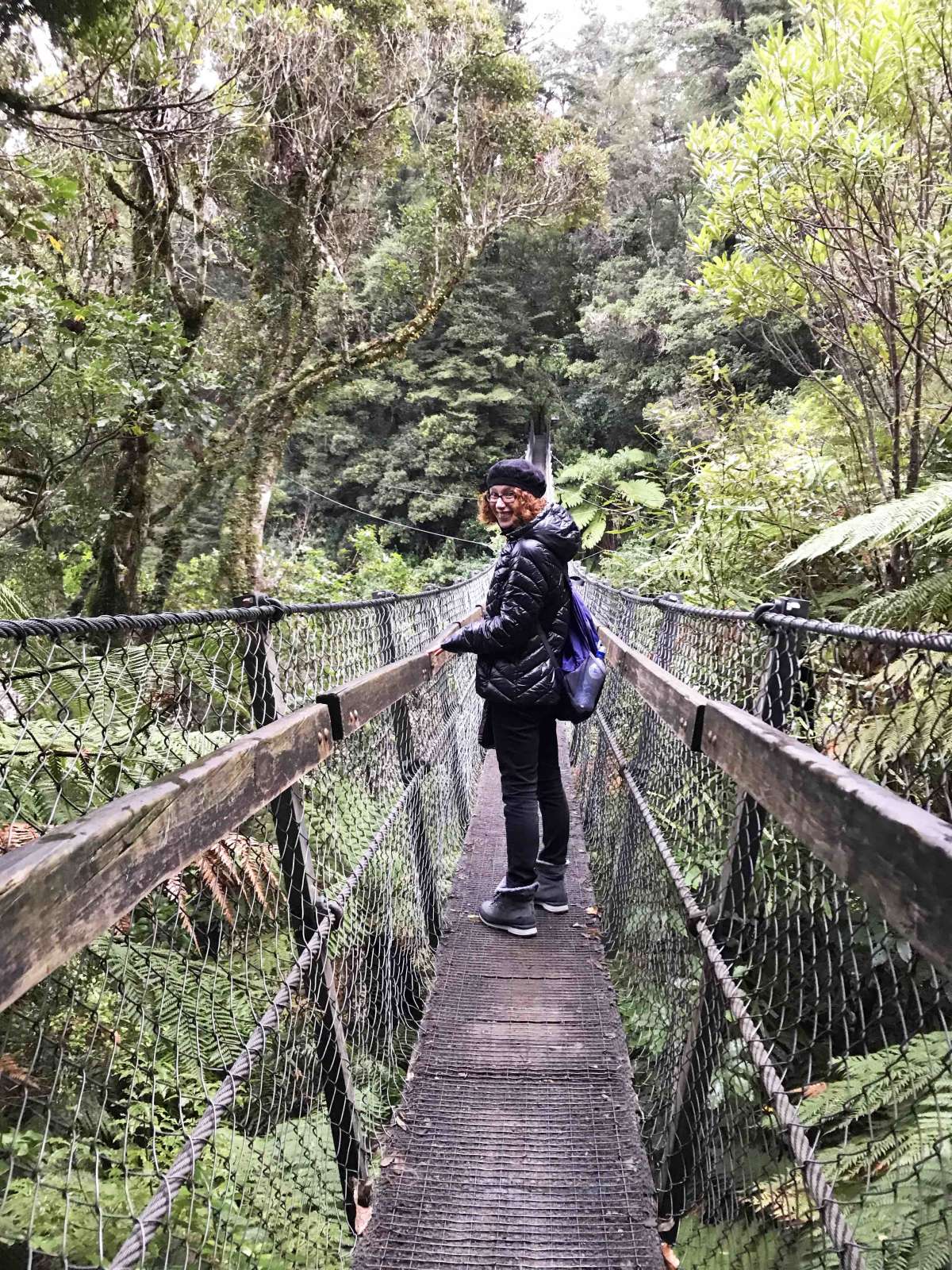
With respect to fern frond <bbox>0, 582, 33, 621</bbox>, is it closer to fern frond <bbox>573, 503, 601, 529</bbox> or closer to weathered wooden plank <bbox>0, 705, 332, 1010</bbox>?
weathered wooden plank <bbox>0, 705, 332, 1010</bbox>

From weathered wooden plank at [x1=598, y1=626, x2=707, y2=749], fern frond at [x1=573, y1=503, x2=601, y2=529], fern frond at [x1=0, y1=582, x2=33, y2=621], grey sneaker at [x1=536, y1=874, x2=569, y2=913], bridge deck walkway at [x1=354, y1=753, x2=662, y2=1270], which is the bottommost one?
bridge deck walkway at [x1=354, y1=753, x2=662, y2=1270]

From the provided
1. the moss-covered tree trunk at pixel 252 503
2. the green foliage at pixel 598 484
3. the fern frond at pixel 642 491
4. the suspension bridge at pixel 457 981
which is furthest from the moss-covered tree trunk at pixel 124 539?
the fern frond at pixel 642 491

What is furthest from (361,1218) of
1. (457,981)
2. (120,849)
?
(120,849)

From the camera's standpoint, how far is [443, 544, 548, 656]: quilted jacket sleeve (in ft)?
6.33

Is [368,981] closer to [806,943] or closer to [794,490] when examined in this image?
[806,943]

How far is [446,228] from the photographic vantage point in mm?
10859

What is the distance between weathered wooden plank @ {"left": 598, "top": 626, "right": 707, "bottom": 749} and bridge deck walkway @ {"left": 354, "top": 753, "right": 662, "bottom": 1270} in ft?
2.59

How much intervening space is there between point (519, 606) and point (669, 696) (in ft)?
1.76

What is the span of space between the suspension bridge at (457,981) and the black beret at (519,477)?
1.61 ft

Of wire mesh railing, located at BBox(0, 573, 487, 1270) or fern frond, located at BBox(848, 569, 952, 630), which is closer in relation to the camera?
wire mesh railing, located at BBox(0, 573, 487, 1270)

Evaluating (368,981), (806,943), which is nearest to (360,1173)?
(368,981)

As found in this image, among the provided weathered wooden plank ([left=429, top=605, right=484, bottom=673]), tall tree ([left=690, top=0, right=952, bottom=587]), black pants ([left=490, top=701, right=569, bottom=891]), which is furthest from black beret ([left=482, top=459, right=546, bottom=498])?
tall tree ([left=690, top=0, right=952, bottom=587])

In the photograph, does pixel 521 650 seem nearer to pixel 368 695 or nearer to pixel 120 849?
pixel 368 695

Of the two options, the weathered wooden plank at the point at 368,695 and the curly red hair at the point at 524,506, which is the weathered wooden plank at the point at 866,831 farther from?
the curly red hair at the point at 524,506
